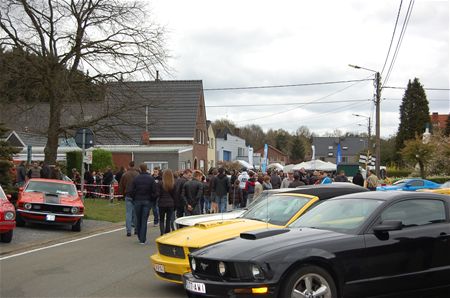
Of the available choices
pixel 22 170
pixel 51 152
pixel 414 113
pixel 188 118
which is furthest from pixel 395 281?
pixel 414 113

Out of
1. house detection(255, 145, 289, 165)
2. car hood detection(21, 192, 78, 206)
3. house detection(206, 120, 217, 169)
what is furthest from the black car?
house detection(255, 145, 289, 165)

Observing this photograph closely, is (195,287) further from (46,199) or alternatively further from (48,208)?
(46,199)

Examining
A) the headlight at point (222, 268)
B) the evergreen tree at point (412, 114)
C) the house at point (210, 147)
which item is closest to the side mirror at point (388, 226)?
the headlight at point (222, 268)

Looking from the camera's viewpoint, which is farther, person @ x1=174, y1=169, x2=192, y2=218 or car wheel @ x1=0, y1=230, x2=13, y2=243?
person @ x1=174, y1=169, x2=192, y2=218

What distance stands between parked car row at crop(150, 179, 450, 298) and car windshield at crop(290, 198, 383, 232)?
1cm

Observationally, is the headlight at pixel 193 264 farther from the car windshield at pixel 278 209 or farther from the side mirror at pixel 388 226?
the car windshield at pixel 278 209

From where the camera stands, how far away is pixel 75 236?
14.9 m

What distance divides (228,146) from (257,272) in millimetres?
77974

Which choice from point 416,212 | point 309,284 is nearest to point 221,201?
point 416,212

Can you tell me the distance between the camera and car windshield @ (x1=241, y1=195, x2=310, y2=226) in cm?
893

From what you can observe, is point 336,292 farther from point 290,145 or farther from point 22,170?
point 290,145

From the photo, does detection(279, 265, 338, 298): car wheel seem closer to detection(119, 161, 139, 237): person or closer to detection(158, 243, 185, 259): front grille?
detection(158, 243, 185, 259): front grille

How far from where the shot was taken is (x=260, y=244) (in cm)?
607

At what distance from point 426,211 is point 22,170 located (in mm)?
18083
